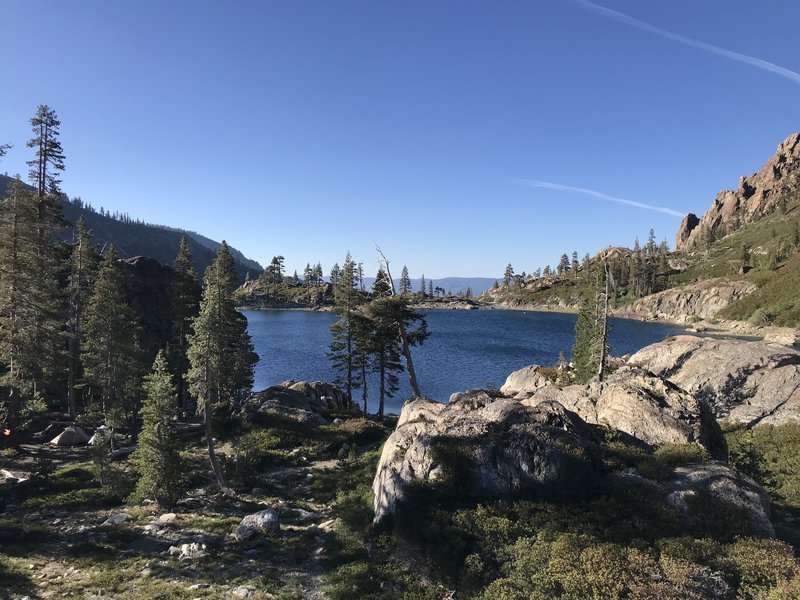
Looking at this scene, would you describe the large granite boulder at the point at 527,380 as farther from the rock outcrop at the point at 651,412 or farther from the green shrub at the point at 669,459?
the green shrub at the point at 669,459

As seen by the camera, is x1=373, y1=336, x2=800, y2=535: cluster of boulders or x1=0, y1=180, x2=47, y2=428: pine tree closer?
x1=373, y1=336, x2=800, y2=535: cluster of boulders

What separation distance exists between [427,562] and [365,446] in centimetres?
1996

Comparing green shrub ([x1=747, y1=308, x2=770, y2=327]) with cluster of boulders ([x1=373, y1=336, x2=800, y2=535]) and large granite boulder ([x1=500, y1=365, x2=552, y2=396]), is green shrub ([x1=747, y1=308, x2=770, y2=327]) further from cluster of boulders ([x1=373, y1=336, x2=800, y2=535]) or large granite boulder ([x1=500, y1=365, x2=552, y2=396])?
cluster of boulders ([x1=373, y1=336, x2=800, y2=535])

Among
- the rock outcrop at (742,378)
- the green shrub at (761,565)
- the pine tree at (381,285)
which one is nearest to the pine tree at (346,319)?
the pine tree at (381,285)

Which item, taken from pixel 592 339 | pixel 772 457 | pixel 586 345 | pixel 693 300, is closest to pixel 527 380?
pixel 586 345

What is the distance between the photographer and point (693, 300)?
6225 inches

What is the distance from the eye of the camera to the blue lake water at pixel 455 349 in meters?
66.8

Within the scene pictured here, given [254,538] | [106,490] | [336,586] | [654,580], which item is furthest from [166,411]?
[654,580]

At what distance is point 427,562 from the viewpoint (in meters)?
14.0

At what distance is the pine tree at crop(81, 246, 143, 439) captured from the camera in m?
34.3

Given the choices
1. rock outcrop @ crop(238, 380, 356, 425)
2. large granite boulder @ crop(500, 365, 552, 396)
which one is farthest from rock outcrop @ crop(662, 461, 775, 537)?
large granite boulder @ crop(500, 365, 552, 396)

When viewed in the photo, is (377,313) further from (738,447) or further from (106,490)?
(738,447)

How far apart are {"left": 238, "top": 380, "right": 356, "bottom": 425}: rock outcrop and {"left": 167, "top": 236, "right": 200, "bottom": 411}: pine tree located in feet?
35.0

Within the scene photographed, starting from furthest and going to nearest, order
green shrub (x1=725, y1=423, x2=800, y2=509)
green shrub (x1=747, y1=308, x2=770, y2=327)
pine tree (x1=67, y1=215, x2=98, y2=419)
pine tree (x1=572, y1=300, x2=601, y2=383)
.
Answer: green shrub (x1=747, y1=308, x2=770, y2=327)
pine tree (x1=572, y1=300, x2=601, y2=383)
pine tree (x1=67, y1=215, x2=98, y2=419)
green shrub (x1=725, y1=423, x2=800, y2=509)
